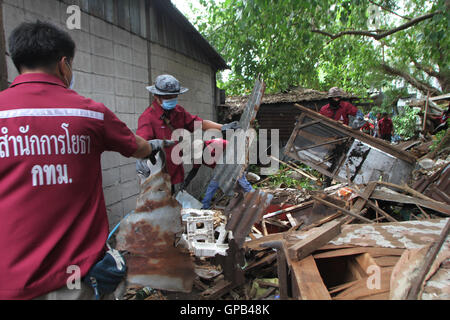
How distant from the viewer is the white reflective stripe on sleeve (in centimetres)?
128

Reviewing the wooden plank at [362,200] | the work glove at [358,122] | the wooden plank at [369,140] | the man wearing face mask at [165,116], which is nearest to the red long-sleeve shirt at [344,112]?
the work glove at [358,122]

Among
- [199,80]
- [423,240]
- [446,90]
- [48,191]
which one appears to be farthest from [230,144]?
[446,90]

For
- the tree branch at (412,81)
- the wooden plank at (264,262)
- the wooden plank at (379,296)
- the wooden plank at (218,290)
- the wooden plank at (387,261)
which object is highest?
the tree branch at (412,81)

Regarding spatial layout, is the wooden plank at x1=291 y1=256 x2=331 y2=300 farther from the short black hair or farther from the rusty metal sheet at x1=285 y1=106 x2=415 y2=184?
the rusty metal sheet at x1=285 y1=106 x2=415 y2=184

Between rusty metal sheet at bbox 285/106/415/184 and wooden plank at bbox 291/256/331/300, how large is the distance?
346cm

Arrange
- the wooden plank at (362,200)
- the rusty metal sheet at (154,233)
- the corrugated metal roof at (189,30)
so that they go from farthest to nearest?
the corrugated metal roof at (189,30)
the wooden plank at (362,200)
the rusty metal sheet at (154,233)

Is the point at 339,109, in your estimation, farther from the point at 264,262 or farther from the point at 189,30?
the point at 264,262

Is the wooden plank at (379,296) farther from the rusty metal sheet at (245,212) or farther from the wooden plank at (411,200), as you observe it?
the wooden plank at (411,200)

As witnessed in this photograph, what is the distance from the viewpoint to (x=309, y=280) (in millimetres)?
2004

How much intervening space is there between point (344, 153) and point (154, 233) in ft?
15.4

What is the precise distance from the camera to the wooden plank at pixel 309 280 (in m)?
1.86

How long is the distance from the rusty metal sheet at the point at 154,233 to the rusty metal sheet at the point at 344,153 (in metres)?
4.02

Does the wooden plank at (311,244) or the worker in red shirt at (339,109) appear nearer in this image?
the wooden plank at (311,244)

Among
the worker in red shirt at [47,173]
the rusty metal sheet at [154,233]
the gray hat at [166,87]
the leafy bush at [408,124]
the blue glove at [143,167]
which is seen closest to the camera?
the worker in red shirt at [47,173]
